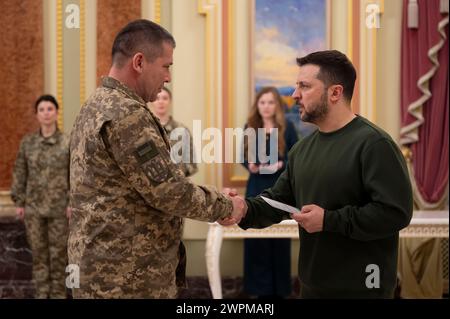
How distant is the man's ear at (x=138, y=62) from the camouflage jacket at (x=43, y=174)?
7.46 ft

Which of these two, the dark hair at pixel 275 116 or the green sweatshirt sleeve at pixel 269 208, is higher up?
the dark hair at pixel 275 116

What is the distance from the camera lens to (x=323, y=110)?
218cm

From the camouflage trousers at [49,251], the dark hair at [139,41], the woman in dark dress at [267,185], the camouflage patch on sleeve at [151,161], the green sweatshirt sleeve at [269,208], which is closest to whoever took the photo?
the camouflage patch on sleeve at [151,161]

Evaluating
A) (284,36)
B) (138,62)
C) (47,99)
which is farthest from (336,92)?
(47,99)

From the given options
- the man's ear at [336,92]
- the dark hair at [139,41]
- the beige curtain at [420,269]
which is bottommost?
the beige curtain at [420,269]

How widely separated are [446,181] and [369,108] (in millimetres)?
1127

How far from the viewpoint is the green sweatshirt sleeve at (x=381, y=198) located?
2004mm

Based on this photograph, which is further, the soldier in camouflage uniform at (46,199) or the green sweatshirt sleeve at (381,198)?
the soldier in camouflage uniform at (46,199)

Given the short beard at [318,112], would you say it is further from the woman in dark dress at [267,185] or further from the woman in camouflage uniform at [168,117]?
the woman in camouflage uniform at [168,117]

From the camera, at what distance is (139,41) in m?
2.12

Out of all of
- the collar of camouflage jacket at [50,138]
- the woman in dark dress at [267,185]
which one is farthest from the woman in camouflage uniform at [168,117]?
the collar of camouflage jacket at [50,138]

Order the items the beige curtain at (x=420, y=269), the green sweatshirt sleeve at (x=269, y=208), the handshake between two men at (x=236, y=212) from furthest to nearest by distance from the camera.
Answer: the beige curtain at (x=420, y=269) → the green sweatshirt sleeve at (x=269, y=208) → the handshake between two men at (x=236, y=212)

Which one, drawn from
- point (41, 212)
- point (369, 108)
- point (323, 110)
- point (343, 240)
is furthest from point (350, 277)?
point (41, 212)

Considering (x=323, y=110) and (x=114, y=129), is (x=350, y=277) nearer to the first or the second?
(x=323, y=110)
